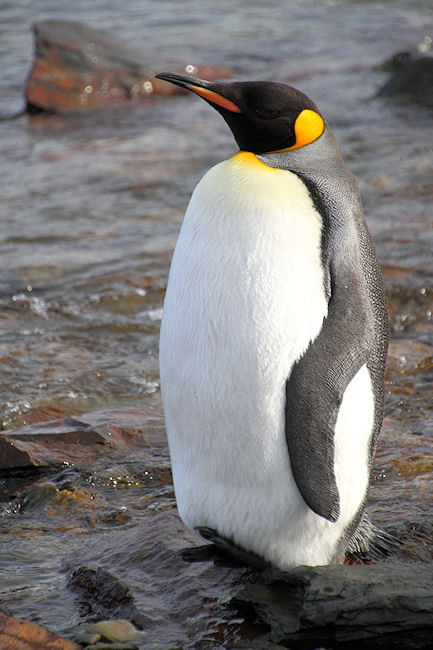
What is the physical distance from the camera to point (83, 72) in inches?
444

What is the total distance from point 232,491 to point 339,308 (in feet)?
2.13

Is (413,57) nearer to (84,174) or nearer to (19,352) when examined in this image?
(84,174)

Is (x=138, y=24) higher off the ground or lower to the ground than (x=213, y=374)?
lower

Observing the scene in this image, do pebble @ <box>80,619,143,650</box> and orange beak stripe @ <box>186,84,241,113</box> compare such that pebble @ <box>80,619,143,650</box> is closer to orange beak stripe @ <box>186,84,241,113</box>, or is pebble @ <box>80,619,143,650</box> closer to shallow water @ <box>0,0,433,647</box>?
shallow water @ <box>0,0,433,647</box>

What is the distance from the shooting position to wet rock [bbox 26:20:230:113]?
10.9m

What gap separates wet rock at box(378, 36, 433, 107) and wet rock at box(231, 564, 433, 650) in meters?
8.99

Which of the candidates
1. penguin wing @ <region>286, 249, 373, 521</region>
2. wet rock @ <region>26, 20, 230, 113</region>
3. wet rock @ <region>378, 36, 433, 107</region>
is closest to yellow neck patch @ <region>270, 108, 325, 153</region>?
penguin wing @ <region>286, 249, 373, 521</region>

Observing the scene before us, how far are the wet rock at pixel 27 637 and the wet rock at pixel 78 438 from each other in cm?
115

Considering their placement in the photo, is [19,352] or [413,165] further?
[413,165]

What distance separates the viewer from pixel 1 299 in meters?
5.64

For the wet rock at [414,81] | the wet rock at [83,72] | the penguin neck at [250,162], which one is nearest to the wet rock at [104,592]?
the penguin neck at [250,162]

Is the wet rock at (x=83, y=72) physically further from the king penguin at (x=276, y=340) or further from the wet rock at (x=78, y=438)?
the king penguin at (x=276, y=340)

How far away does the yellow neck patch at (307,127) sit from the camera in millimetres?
2705

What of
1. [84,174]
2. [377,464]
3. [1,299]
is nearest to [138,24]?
[84,174]
